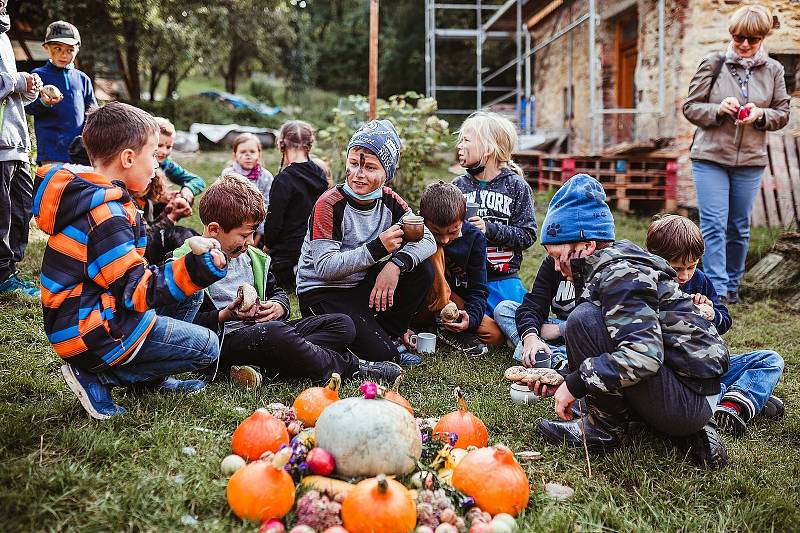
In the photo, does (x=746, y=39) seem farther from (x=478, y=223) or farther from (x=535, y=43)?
(x=535, y=43)

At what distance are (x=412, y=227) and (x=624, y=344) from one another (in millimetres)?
1486

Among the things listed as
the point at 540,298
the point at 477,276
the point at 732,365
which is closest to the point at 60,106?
the point at 477,276

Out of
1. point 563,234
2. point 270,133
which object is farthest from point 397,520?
point 270,133

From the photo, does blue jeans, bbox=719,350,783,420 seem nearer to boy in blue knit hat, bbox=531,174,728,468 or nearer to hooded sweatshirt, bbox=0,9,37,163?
boy in blue knit hat, bbox=531,174,728,468

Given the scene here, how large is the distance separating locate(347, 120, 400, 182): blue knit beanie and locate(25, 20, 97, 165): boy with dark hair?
2.56 m

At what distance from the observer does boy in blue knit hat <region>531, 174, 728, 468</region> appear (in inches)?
89.2

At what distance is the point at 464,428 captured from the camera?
8.04 ft

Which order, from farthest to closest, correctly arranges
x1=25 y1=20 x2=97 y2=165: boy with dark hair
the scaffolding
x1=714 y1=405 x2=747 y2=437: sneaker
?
the scaffolding → x1=25 y1=20 x2=97 y2=165: boy with dark hair → x1=714 y1=405 x2=747 y2=437: sneaker

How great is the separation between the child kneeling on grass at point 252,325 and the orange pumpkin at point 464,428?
86 cm

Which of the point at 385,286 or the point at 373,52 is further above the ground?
the point at 373,52

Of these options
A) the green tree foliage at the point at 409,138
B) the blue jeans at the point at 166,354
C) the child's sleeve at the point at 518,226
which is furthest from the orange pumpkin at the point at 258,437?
the green tree foliage at the point at 409,138

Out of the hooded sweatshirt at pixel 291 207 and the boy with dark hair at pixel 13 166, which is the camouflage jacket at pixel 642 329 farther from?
the boy with dark hair at pixel 13 166

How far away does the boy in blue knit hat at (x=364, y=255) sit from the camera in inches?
139

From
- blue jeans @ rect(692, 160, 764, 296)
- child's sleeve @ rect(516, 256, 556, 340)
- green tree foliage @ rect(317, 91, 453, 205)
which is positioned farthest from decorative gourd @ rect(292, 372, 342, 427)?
green tree foliage @ rect(317, 91, 453, 205)
